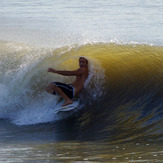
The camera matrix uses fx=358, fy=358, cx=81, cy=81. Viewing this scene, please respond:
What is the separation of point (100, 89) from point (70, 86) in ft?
3.18

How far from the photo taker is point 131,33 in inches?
558

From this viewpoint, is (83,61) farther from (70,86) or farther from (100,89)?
(100,89)

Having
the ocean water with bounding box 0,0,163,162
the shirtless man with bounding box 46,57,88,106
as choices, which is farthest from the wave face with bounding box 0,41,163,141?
the shirtless man with bounding box 46,57,88,106

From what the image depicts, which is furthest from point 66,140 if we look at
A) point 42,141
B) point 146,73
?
point 146,73

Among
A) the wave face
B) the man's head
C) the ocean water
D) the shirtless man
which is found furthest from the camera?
the man's head

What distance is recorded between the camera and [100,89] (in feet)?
26.1

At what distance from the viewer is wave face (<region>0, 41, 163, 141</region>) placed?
22.2ft

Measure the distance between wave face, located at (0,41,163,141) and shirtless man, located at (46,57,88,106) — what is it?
32cm

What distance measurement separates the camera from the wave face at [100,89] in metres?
6.78

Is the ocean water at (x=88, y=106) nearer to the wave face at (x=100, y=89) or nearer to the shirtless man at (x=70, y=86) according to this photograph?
the wave face at (x=100, y=89)

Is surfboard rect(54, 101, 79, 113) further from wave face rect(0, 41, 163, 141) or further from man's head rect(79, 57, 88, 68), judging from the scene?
man's head rect(79, 57, 88, 68)

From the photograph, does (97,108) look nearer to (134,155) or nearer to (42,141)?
(42,141)

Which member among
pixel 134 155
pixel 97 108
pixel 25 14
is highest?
pixel 25 14

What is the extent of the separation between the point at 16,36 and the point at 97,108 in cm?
757
